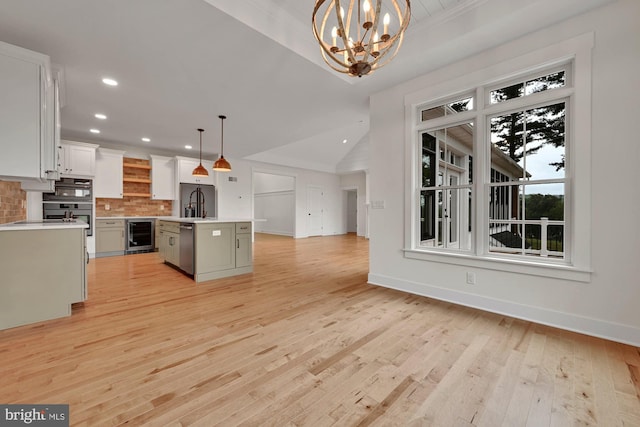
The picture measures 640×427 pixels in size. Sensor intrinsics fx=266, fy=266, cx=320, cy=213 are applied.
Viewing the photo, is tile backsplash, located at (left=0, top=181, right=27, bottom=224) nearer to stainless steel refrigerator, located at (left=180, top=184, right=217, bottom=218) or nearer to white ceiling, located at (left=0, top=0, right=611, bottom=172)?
white ceiling, located at (left=0, top=0, right=611, bottom=172)

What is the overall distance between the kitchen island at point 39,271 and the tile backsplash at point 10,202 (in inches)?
42.1

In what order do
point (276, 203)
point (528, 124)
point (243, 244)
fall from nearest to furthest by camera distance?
point (528, 124)
point (243, 244)
point (276, 203)

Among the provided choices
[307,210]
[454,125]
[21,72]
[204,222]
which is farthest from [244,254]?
[307,210]

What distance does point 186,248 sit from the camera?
416cm

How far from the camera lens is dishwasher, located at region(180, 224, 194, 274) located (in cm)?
400

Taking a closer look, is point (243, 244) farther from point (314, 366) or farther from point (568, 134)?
point (568, 134)

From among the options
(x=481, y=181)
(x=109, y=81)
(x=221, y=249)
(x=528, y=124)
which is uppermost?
(x=109, y=81)

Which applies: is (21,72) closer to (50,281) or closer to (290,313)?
(50,281)

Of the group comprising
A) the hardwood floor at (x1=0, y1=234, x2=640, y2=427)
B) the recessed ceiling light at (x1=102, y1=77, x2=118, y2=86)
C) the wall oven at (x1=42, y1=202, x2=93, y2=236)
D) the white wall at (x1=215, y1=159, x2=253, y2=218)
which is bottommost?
the hardwood floor at (x1=0, y1=234, x2=640, y2=427)

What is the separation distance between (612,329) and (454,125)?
7.66ft

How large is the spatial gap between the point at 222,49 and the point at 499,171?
10.4ft

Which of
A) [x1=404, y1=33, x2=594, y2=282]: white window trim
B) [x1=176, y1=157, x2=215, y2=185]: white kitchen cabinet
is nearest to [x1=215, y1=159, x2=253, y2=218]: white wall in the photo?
[x1=176, y1=157, x2=215, y2=185]: white kitchen cabinet

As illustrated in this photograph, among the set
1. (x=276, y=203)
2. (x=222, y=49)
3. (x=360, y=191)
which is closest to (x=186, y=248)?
(x=222, y=49)

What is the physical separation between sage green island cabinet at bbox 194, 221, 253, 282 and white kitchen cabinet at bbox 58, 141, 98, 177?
3.64 metres
